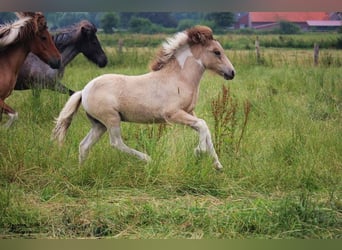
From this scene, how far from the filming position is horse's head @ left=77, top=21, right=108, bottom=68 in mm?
4387

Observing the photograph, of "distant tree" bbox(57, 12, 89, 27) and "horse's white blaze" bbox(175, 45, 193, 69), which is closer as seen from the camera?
"distant tree" bbox(57, 12, 89, 27)

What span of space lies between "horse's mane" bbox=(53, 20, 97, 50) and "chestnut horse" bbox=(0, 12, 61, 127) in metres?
0.05

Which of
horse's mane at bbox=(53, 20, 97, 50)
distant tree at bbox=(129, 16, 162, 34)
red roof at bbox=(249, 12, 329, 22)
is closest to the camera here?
red roof at bbox=(249, 12, 329, 22)

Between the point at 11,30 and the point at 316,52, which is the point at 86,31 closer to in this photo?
the point at 11,30

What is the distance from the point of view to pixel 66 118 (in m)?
4.27

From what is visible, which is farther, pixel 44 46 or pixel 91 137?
pixel 44 46

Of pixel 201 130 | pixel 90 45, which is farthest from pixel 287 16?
pixel 90 45

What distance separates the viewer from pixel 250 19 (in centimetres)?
421

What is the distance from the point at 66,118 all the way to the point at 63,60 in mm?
421

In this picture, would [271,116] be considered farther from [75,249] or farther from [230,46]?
[75,249]

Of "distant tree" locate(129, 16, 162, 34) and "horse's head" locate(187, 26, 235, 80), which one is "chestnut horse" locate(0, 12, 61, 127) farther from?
"horse's head" locate(187, 26, 235, 80)

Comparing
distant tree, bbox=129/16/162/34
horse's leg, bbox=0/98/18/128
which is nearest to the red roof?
distant tree, bbox=129/16/162/34

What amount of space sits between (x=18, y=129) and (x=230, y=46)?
1450 millimetres

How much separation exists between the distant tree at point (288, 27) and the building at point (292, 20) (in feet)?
0.08
